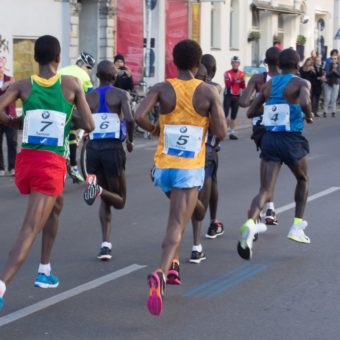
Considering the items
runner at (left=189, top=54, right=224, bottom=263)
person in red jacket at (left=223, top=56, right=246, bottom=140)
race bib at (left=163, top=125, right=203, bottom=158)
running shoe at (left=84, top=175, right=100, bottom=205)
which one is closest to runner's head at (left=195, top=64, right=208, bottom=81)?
runner at (left=189, top=54, right=224, bottom=263)

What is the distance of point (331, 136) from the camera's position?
2223 centimetres

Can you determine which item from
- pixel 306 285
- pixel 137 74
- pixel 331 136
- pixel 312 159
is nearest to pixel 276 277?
pixel 306 285

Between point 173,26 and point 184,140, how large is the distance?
86.3 ft

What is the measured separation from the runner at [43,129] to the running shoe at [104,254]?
1767 mm

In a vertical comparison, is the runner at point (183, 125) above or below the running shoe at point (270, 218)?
above

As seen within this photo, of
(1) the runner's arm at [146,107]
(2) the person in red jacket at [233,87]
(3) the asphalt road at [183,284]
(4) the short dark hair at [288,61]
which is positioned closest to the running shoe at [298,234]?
(3) the asphalt road at [183,284]

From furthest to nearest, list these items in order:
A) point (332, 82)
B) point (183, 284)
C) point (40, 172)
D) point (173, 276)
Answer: point (332, 82) < point (183, 284) < point (173, 276) < point (40, 172)

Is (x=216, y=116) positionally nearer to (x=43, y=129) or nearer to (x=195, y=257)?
(x=43, y=129)

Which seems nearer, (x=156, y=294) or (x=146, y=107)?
(x=156, y=294)

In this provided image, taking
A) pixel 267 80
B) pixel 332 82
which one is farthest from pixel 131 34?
pixel 267 80

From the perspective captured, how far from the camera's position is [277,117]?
8898 mm

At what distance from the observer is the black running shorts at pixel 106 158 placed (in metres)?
8.85

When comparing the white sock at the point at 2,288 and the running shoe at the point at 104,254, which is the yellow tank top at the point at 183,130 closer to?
the white sock at the point at 2,288

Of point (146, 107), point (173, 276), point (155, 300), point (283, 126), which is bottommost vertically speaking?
point (173, 276)
